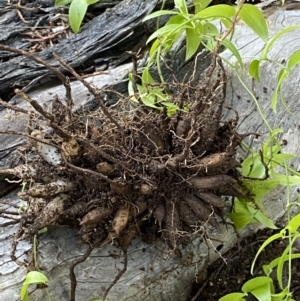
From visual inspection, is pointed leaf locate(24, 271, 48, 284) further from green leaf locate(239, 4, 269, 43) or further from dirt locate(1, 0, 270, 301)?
green leaf locate(239, 4, 269, 43)

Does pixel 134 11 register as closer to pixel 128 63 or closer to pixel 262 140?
pixel 128 63

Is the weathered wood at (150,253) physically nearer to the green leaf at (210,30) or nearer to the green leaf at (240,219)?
the green leaf at (240,219)

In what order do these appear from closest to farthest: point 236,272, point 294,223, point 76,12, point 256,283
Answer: point 294,223, point 256,283, point 76,12, point 236,272

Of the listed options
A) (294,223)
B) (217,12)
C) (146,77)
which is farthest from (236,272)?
(217,12)

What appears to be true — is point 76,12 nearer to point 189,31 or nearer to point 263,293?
point 189,31

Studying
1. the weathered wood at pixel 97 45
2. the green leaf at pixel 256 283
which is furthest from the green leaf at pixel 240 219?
the weathered wood at pixel 97 45

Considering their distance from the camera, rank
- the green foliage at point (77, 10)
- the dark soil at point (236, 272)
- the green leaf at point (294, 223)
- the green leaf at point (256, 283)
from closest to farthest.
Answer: the green leaf at point (294, 223)
the green leaf at point (256, 283)
the green foliage at point (77, 10)
the dark soil at point (236, 272)

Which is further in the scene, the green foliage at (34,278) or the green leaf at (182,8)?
the green leaf at (182,8)
